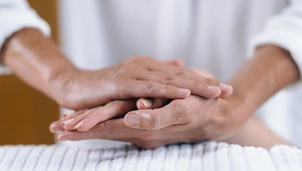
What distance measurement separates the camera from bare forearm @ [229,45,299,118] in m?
0.70

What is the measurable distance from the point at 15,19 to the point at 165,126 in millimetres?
417

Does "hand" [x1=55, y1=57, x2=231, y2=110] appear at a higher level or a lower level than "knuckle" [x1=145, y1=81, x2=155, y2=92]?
lower

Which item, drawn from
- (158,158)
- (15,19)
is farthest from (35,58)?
(158,158)

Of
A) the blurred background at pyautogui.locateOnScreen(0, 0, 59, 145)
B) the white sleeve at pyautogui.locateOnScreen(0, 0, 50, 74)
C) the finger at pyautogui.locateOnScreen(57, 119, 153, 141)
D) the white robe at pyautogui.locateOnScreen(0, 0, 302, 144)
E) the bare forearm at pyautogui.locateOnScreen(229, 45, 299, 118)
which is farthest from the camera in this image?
the blurred background at pyautogui.locateOnScreen(0, 0, 59, 145)

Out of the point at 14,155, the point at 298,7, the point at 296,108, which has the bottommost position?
the point at 296,108

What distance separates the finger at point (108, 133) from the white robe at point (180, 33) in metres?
0.50

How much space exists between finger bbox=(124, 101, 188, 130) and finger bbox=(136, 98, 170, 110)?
32 millimetres

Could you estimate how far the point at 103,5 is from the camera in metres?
1.11

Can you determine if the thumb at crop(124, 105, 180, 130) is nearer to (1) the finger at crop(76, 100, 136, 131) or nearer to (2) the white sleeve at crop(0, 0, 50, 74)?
(1) the finger at crop(76, 100, 136, 131)

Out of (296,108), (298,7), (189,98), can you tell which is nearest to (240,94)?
(189,98)

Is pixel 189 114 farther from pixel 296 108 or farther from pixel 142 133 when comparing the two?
pixel 296 108

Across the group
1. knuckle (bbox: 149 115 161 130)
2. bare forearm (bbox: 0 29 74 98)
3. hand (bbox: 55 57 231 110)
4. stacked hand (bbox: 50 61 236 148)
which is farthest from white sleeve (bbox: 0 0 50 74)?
knuckle (bbox: 149 115 161 130)

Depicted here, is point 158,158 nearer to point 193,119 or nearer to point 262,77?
point 193,119

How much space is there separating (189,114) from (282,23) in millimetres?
310
